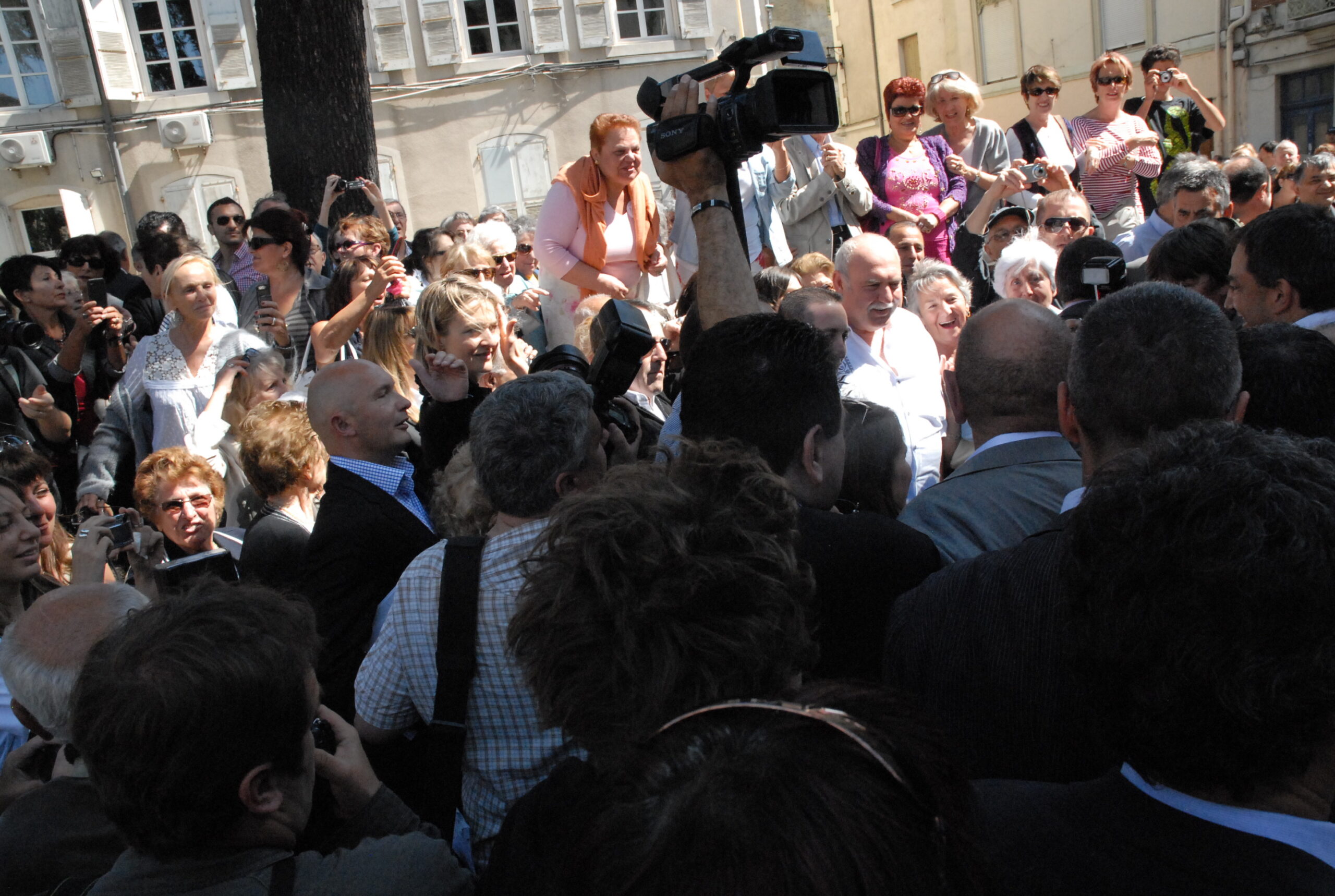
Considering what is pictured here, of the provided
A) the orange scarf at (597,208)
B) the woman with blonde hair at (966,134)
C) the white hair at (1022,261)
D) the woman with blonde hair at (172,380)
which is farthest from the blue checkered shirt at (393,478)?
the woman with blonde hair at (966,134)

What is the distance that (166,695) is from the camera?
4.57 feet

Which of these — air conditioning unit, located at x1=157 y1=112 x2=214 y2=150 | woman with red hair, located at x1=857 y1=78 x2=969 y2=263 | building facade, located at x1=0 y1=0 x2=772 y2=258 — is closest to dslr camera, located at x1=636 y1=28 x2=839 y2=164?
woman with red hair, located at x1=857 y1=78 x2=969 y2=263

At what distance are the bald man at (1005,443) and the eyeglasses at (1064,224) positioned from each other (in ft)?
9.74

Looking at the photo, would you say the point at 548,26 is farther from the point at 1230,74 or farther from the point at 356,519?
the point at 356,519

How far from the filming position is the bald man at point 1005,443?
6.98 feet

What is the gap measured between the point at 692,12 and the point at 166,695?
18848 millimetres

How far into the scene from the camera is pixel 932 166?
19.7 feet

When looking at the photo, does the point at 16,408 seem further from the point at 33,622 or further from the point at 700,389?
the point at 700,389

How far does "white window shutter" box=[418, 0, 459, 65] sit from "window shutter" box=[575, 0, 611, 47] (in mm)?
2147

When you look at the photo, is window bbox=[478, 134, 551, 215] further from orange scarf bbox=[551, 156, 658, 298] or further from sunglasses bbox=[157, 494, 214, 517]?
sunglasses bbox=[157, 494, 214, 517]

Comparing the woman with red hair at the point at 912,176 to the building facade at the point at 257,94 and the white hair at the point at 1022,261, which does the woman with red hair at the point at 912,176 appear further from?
the building facade at the point at 257,94

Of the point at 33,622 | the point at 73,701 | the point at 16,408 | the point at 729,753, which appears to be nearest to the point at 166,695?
the point at 73,701

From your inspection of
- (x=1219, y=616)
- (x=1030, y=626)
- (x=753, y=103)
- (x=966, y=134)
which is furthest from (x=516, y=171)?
(x=1219, y=616)

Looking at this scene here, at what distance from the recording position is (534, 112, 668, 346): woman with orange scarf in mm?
4797
